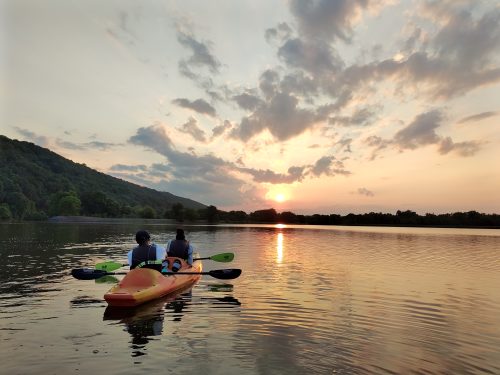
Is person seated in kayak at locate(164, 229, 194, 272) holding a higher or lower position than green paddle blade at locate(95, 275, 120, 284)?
higher

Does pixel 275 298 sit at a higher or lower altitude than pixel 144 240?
lower

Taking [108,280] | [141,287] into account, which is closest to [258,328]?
[141,287]

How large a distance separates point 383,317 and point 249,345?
7.39 metres

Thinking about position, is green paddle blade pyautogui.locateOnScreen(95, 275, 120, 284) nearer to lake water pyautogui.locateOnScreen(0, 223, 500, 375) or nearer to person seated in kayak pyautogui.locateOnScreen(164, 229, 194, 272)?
lake water pyautogui.locateOnScreen(0, 223, 500, 375)

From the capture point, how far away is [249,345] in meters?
11.9

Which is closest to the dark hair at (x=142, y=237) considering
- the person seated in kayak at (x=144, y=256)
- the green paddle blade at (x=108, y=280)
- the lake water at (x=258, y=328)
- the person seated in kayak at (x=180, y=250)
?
the person seated in kayak at (x=144, y=256)

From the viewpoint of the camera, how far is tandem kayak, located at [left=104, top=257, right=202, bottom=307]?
16.3 m

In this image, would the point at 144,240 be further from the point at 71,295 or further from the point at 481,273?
the point at 481,273

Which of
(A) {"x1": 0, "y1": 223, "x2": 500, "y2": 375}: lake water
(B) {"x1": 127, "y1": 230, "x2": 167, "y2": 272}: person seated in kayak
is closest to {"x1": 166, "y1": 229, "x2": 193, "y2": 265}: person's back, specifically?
(A) {"x1": 0, "y1": 223, "x2": 500, "y2": 375}: lake water

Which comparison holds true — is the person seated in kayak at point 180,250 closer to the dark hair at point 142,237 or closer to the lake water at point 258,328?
the lake water at point 258,328

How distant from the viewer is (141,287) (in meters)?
17.6

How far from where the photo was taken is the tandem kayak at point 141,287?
16312 mm

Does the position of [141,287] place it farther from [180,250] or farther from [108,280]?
[108,280]

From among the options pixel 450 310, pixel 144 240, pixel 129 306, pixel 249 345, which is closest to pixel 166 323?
pixel 129 306
